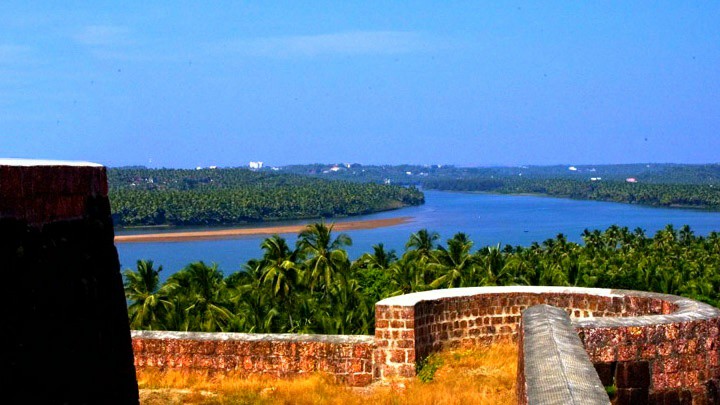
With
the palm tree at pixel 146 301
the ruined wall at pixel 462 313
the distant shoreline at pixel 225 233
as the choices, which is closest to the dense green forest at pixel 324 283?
the palm tree at pixel 146 301

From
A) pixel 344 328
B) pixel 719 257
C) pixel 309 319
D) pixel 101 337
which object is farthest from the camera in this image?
pixel 719 257

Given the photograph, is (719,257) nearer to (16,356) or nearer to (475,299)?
(475,299)

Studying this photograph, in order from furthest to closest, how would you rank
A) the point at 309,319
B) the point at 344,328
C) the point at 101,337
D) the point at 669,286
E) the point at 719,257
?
1. the point at 719,257
2. the point at 669,286
3. the point at 309,319
4. the point at 344,328
5. the point at 101,337

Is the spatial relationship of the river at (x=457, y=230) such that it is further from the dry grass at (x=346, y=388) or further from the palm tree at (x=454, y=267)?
the dry grass at (x=346, y=388)

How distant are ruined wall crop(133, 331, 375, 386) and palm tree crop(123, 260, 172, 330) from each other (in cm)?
2412

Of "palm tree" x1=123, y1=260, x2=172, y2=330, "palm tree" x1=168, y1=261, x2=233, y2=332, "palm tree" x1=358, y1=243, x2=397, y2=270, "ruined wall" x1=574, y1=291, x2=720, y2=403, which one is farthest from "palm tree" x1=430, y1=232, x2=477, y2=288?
"ruined wall" x1=574, y1=291, x2=720, y2=403

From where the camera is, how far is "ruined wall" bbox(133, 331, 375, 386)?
12039mm

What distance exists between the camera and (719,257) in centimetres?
6238

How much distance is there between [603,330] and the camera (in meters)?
8.27

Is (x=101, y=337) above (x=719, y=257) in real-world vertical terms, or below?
above

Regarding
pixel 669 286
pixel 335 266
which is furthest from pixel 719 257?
pixel 335 266

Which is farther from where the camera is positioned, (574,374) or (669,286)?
(669,286)

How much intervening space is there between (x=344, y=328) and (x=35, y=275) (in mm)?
28117

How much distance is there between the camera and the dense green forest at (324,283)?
118 ft
